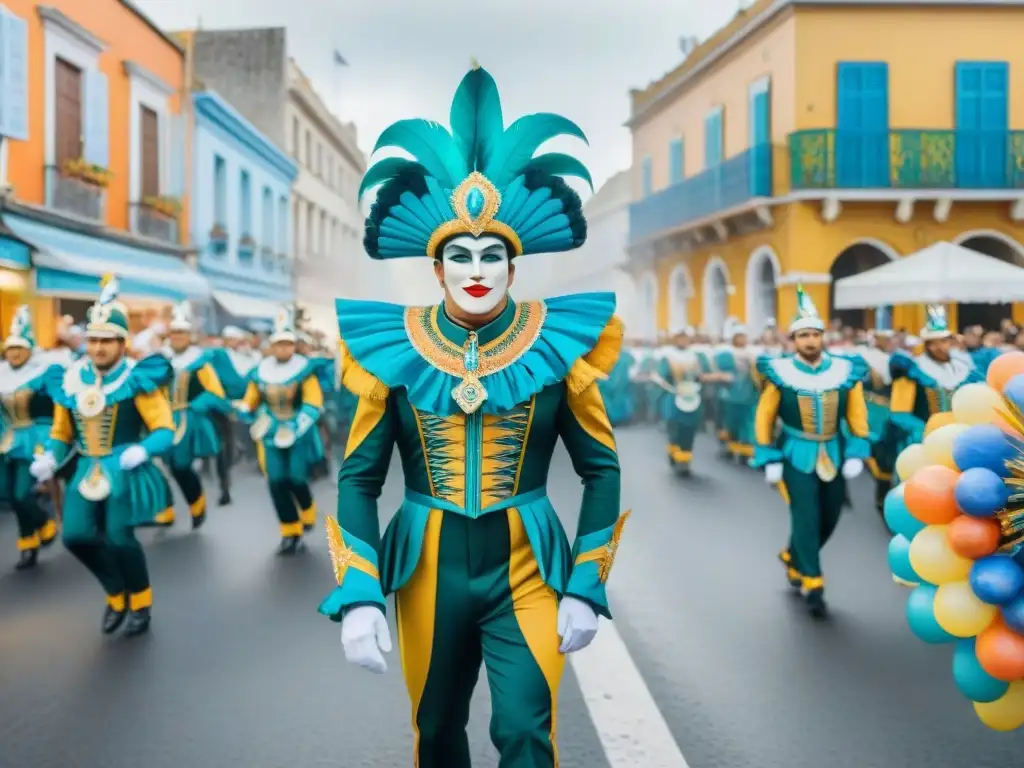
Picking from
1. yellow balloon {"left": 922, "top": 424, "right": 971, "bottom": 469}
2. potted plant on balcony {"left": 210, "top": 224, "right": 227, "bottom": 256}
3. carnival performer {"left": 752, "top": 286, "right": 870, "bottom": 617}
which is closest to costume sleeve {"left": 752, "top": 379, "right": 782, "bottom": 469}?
carnival performer {"left": 752, "top": 286, "right": 870, "bottom": 617}

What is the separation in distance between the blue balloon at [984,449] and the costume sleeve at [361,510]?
1.82 meters

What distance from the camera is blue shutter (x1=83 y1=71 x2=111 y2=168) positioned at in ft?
66.4

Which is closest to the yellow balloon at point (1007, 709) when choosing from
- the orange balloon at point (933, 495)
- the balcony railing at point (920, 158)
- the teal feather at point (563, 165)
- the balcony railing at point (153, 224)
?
the orange balloon at point (933, 495)

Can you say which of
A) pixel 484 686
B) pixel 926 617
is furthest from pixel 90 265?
pixel 926 617

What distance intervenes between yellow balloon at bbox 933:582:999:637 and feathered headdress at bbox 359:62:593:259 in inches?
66.2

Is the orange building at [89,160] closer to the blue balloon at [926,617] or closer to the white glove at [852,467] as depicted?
the white glove at [852,467]

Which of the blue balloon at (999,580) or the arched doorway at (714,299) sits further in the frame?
the arched doorway at (714,299)

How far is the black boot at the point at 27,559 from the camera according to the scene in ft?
28.6

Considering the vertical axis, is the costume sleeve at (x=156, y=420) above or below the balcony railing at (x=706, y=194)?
below

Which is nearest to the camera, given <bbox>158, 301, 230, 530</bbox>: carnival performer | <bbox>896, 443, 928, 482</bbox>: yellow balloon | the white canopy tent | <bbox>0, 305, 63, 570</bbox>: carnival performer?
<bbox>896, 443, 928, 482</bbox>: yellow balloon

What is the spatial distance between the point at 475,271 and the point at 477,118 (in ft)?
1.72

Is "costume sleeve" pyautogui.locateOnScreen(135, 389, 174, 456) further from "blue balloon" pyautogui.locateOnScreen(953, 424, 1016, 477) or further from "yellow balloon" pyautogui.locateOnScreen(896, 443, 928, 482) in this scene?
"blue balloon" pyautogui.locateOnScreen(953, 424, 1016, 477)

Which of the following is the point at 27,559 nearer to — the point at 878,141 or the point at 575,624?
the point at 575,624

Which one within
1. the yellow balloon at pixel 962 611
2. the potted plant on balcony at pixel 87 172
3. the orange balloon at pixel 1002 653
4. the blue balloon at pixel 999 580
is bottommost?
the orange balloon at pixel 1002 653
